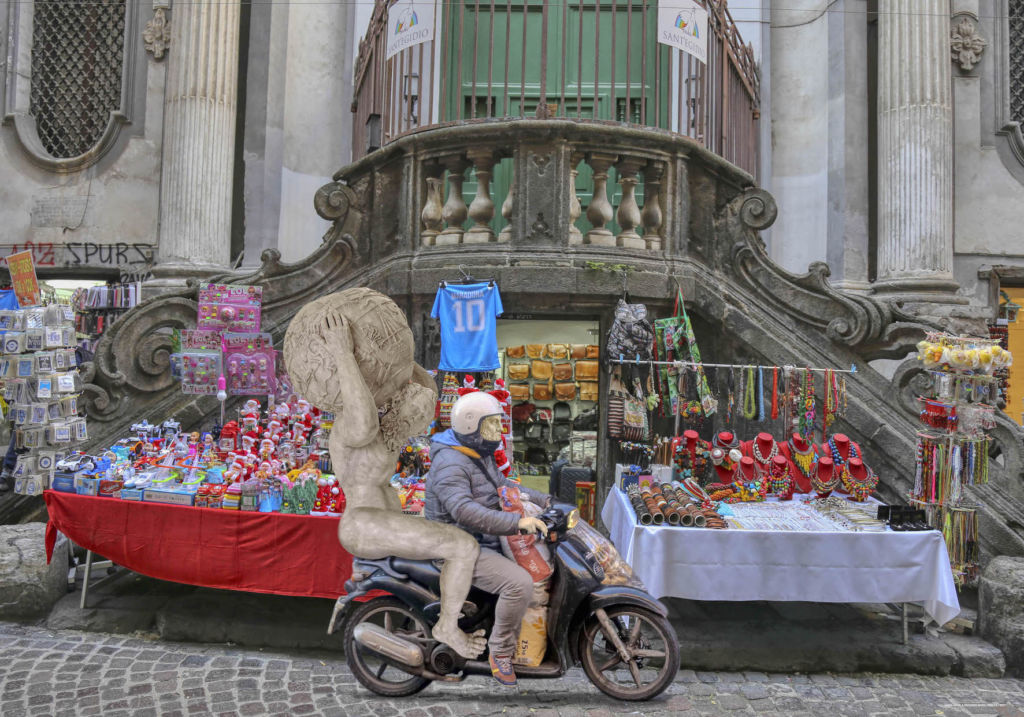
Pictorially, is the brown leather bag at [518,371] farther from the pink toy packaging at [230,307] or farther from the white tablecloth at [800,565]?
the white tablecloth at [800,565]

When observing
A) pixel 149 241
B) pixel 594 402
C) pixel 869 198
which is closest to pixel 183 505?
pixel 594 402

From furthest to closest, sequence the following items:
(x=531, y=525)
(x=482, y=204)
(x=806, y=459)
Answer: (x=482, y=204)
(x=806, y=459)
(x=531, y=525)

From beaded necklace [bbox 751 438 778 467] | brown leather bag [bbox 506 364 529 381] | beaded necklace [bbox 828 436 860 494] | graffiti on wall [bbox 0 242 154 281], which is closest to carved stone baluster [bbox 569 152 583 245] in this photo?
brown leather bag [bbox 506 364 529 381]

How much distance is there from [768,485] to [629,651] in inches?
111

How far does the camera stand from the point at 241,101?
10422mm

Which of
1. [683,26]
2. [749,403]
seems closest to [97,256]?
[683,26]

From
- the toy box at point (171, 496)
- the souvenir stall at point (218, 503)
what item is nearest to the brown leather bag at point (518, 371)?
the souvenir stall at point (218, 503)

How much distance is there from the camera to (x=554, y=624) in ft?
11.7

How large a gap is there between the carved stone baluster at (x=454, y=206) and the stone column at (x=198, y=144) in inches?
146

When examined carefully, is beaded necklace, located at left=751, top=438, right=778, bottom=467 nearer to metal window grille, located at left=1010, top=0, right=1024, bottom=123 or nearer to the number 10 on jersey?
the number 10 on jersey

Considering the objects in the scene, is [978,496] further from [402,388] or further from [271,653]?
[271,653]

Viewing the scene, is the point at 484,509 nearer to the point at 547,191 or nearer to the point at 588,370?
the point at 547,191

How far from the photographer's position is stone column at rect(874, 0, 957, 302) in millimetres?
8602

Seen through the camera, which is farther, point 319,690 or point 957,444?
point 957,444
